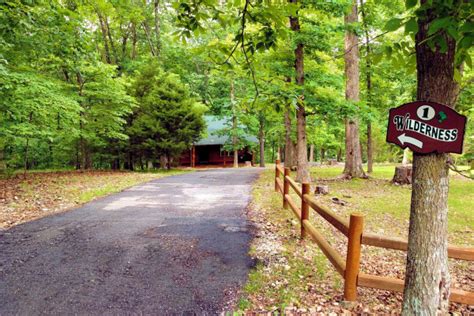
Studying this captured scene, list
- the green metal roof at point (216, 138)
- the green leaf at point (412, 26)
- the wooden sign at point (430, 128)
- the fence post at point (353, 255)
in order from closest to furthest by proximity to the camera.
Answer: the green leaf at point (412, 26) < the wooden sign at point (430, 128) < the fence post at point (353, 255) < the green metal roof at point (216, 138)

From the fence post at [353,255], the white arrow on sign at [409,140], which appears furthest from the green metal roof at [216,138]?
the white arrow on sign at [409,140]

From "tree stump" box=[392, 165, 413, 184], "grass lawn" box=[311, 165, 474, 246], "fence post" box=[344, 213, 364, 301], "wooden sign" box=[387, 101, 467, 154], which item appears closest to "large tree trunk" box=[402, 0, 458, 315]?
"wooden sign" box=[387, 101, 467, 154]

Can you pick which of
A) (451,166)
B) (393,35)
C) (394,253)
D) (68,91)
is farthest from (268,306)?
(393,35)

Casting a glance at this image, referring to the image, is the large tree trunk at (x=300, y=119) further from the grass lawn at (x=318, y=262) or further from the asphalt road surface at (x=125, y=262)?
the asphalt road surface at (x=125, y=262)

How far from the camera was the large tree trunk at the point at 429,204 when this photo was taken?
85.0 inches

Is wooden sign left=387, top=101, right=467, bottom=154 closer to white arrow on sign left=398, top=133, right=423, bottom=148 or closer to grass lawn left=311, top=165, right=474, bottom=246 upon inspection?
white arrow on sign left=398, top=133, right=423, bottom=148

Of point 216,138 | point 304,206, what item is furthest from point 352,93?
point 216,138

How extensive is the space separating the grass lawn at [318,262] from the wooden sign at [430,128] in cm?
191

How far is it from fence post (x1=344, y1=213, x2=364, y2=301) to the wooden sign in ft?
3.43

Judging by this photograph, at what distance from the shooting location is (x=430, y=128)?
217cm

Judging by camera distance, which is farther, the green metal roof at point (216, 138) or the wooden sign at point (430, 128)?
the green metal roof at point (216, 138)

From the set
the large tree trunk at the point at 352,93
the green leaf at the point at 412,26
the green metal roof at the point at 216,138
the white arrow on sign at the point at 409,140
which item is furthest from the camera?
the green metal roof at the point at 216,138

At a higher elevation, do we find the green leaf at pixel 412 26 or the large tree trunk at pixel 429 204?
the green leaf at pixel 412 26

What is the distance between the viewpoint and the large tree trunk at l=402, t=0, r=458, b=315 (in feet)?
7.08
